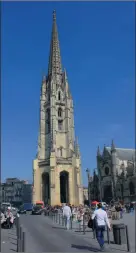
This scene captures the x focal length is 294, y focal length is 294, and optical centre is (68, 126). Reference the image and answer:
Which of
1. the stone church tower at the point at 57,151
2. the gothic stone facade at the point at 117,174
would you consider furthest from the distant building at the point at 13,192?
the stone church tower at the point at 57,151

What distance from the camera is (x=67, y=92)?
220 feet

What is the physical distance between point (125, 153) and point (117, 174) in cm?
900

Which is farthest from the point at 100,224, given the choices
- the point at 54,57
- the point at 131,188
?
the point at 54,57

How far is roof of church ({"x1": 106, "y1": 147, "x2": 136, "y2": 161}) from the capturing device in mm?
70875

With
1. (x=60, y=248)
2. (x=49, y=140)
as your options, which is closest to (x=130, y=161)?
(x=49, y=140)

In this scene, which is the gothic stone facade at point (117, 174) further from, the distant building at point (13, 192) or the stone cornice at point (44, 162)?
the distant building at point (13, 192)

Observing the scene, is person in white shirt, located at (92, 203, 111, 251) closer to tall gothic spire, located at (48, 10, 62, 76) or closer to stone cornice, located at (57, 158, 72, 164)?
stone cornice, located at (57, 158, 72, 164)

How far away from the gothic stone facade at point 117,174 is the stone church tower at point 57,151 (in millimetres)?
9933

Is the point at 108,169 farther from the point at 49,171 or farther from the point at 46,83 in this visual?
the point at 46,83

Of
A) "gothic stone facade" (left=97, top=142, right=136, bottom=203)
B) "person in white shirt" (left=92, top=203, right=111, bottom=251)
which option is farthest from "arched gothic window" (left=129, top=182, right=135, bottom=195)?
"person in white shirt" (left=92, top=203, right=111, bottom=251)

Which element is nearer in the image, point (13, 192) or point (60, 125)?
point (60, 125)

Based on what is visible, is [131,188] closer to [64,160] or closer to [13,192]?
[64,160]

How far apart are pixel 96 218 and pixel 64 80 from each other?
61399 mm

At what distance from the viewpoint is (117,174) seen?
216 ft
